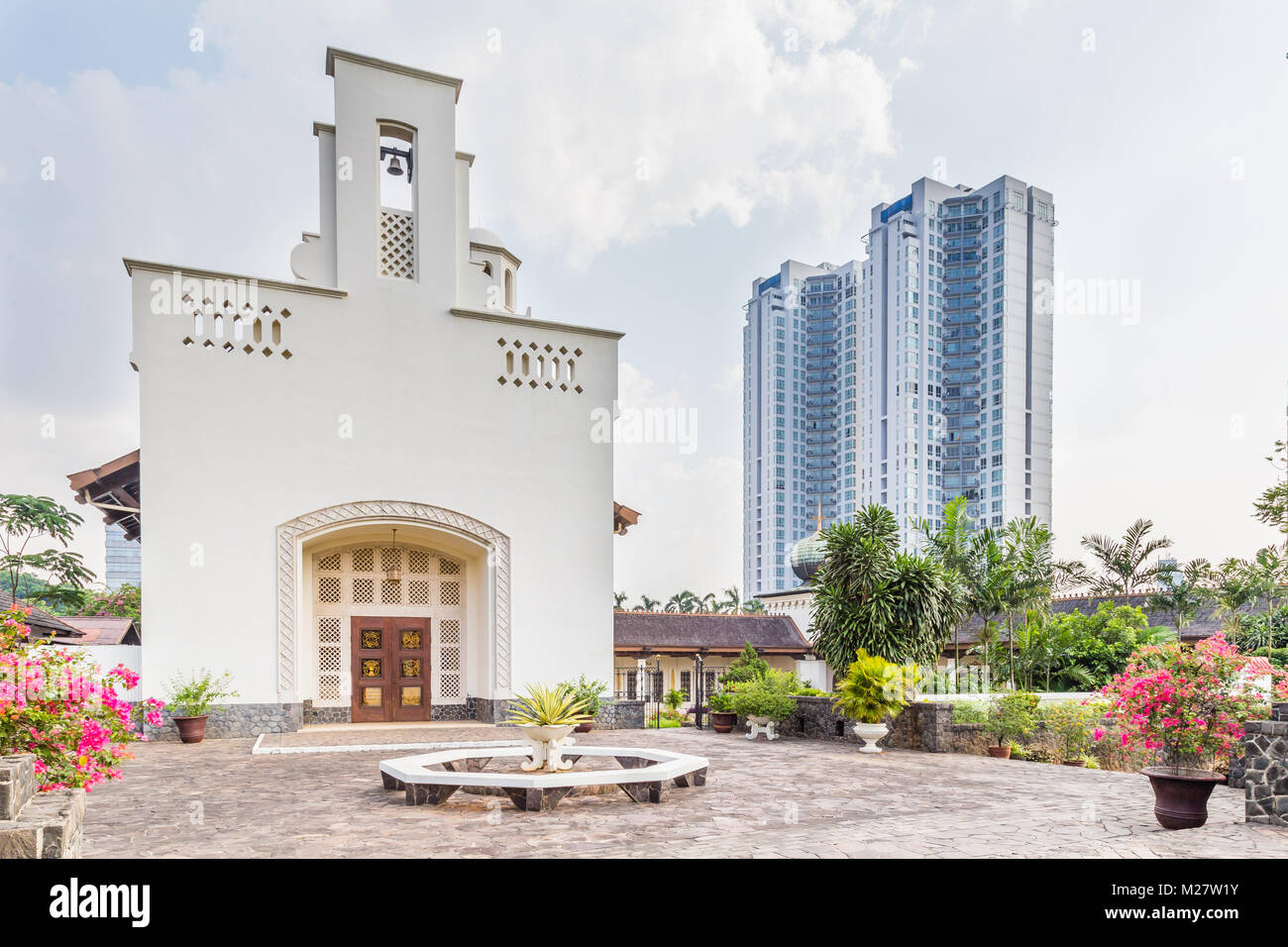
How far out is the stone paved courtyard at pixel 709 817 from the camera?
6344 millimetres

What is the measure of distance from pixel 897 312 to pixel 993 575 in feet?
172

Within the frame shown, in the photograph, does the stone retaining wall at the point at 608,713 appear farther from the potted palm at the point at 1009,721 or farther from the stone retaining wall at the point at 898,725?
the potted palm at the point at 1009,721

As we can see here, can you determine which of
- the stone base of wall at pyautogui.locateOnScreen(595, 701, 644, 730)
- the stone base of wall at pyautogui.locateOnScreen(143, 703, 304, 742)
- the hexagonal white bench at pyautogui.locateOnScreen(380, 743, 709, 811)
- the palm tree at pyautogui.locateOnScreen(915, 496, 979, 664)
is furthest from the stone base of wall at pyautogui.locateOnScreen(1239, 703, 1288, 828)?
the palm tree at pyautogui.locateOnScreen(915, 496, 979, 664)

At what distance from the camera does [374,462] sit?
52.1 ft

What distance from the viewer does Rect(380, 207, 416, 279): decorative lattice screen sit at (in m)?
16.7

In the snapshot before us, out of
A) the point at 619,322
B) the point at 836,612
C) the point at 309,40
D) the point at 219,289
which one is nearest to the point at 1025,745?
the point at 836,612

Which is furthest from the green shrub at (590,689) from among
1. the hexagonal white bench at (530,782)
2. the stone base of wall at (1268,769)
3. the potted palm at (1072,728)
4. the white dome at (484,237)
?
the stone base of wall at (1268,769)

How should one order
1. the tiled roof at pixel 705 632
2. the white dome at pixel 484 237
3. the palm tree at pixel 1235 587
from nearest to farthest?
1. the white dome at pixel 484 237
2. the palm tree at pixel 1235 587
3. the tiled roof at pixel 705 632

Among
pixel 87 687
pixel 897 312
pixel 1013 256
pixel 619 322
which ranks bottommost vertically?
pixel 87 687

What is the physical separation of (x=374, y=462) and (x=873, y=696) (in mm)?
9479

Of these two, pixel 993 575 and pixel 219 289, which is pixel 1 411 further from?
pixel 993 575

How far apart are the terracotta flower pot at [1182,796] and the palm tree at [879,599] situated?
7.67 meters

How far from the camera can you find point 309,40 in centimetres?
1661
